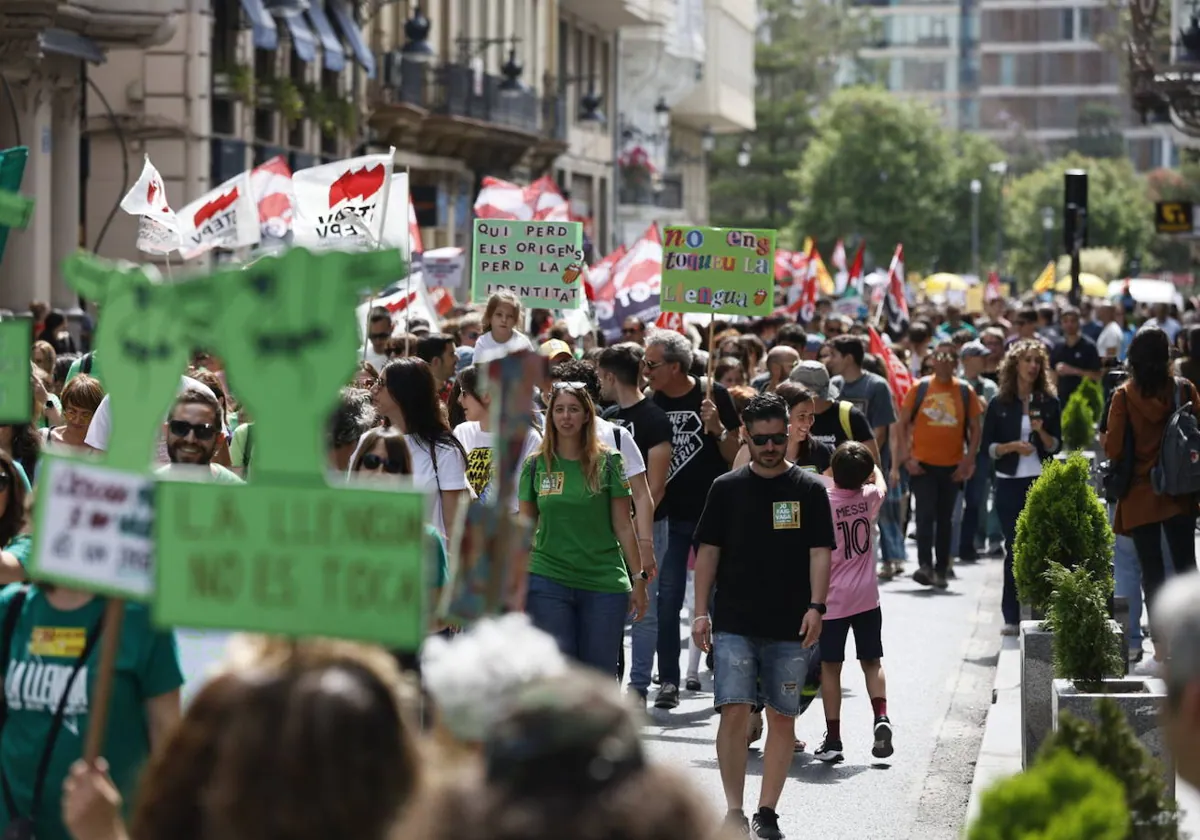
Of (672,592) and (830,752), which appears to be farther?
(672,592)

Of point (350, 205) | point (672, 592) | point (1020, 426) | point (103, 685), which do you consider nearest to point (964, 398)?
point (1020, 426)

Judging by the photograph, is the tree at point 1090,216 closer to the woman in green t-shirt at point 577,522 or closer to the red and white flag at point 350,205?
the red and white flag at point 350,205

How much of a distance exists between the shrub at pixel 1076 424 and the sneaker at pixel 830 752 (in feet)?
19.9

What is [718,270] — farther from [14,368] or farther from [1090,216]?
[1090,216]

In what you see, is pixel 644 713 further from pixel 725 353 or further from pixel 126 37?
pixel 126 37

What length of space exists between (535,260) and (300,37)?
1579 cm

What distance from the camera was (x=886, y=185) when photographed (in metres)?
84.8

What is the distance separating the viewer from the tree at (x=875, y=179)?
3327 inches

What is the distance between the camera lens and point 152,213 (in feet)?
52.0

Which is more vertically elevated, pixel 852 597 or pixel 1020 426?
pixel 1020 426

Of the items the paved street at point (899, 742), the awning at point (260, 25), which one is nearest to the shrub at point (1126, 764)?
the paved street at point (899, 742)

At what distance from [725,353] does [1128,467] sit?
475 cm

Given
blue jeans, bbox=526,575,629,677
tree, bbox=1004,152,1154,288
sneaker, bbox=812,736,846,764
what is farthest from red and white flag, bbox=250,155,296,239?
tree, bbox=1004,152,1154,288

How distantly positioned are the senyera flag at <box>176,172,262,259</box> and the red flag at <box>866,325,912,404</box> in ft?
16.3
